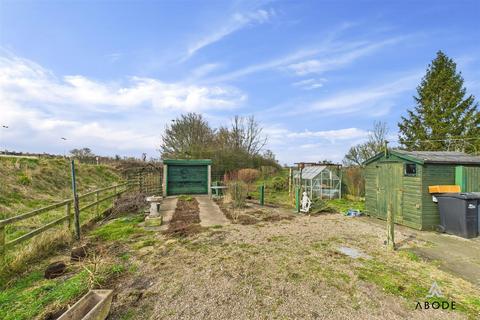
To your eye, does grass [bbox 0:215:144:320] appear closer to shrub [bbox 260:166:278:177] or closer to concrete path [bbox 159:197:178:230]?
concrete path [bbox 159:197:178:230]

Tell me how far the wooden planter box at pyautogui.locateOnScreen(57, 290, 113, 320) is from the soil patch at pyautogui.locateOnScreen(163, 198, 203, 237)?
3636 millimetres

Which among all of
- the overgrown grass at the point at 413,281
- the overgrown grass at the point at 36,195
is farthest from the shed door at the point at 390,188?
the overgrown grass at the point at 36,195

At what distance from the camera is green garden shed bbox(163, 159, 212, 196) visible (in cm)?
1465

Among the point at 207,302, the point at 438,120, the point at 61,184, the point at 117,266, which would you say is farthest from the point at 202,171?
the point at 438,120

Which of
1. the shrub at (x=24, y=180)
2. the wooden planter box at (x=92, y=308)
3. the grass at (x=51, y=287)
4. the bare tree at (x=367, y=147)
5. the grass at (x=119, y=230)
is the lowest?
the grass at (x=119, y=230)

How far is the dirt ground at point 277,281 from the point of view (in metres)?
3.13

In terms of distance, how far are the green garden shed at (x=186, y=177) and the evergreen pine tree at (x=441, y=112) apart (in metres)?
15.1

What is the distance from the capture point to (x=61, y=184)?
47.4 feet

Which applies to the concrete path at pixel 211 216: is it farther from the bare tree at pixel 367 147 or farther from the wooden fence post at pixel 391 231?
the bare tree at pixel 367 147

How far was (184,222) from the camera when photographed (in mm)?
8062

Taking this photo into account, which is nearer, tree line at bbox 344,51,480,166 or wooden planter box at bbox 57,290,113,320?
wooden planter box at bbox 57,290,113,320

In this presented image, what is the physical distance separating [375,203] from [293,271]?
672 cm

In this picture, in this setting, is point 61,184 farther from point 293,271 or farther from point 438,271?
point 438,271

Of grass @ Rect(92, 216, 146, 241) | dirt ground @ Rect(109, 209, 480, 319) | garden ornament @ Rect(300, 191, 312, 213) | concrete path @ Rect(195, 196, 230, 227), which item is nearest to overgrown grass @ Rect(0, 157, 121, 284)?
grass @ Rect(92, 216, 146, 241)
